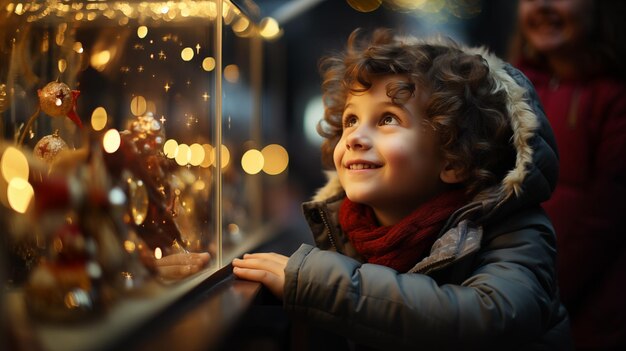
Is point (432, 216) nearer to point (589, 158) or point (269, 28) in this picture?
point (589, 158)

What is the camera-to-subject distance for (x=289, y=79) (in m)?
2.36

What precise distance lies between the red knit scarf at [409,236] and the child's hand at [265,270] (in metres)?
0.17

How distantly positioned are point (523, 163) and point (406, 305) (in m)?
0.34

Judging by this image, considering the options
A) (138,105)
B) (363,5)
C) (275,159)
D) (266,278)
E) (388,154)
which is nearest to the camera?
(138,105)

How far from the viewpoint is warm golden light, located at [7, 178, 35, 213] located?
1.92 feet

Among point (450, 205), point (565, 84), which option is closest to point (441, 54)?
point (450, 205)

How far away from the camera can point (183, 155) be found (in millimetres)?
1055

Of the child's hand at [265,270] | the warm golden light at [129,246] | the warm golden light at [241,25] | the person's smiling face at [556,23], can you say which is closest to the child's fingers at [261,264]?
the child's hand at [265,270]

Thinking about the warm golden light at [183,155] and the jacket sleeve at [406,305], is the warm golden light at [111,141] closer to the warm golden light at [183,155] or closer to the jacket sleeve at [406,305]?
the warm golden light at [183,155]

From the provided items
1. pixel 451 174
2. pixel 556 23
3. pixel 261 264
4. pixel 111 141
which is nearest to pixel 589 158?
pixel 556 23

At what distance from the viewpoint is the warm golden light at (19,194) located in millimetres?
586

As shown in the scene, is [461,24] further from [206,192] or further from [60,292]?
[60,292]

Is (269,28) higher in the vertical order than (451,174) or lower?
higher

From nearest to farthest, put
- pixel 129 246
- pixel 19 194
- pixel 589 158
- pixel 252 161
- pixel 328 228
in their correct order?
pixel 19 194 → pixel 129 246 → pixel 328 228 → pixel 589 158 → pixel 252 161
